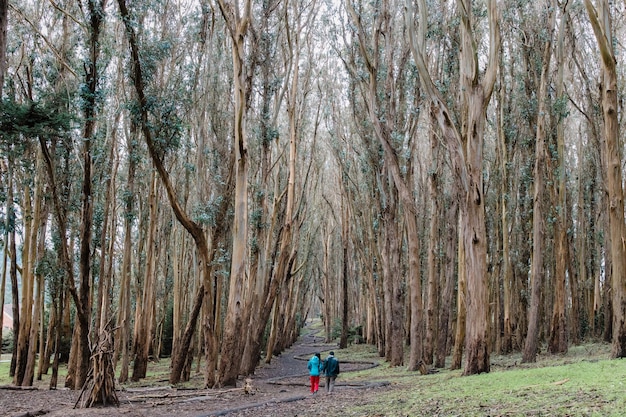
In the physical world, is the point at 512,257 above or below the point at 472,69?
below

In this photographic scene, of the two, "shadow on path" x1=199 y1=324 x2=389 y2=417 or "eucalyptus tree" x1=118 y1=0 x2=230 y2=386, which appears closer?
"shadow on path" x1=199 y1=324 x2=389 y2=417

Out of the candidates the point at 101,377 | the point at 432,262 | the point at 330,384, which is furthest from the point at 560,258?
the point at 101,377

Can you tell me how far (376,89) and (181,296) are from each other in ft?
35.5

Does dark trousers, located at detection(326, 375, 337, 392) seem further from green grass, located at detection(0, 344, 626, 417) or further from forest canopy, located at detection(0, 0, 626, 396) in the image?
forest canopy, located at detection(0, 0, 626, 396)

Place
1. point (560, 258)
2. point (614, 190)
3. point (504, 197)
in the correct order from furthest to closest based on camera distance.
A: point (504, 197) < point (560, 258) < point (614, 190)

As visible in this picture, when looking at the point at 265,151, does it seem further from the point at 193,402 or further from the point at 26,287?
the point at 193,402

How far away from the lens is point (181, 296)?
21500 millimetres

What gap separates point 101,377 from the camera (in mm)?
9445

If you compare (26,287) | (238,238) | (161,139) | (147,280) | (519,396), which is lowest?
(519,396)

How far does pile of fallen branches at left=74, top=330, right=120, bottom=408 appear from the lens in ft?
30.9

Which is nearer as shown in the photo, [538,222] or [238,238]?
[238,238]

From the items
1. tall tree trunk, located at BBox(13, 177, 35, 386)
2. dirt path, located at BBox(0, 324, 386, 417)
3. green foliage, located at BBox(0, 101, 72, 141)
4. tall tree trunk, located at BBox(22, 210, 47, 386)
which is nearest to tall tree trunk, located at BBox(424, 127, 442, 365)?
dirt path, located at BBox(0, 324, 386, 417)

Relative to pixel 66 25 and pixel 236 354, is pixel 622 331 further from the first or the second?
pixel 66 25

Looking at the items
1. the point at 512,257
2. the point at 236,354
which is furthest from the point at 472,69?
the point at 512,257
